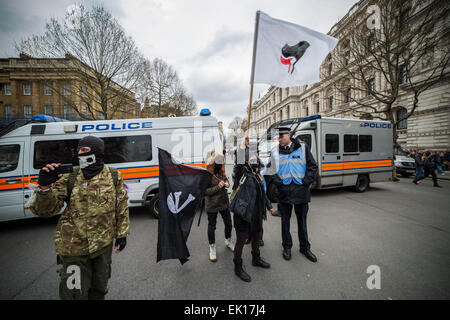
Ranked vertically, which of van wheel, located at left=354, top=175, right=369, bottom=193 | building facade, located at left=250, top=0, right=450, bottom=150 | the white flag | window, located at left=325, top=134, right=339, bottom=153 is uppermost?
building facade, located at left=250, top=0, right=450, bottom=150

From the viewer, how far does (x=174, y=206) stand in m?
2.20

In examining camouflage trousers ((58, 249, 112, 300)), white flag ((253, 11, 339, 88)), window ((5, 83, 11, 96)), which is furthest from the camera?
window ((5, 83, 11, 96))

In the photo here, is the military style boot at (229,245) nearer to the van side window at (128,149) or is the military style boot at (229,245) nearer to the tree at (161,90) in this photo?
the van side window at (128,149)

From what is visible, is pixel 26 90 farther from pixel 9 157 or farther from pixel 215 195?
pixel 215 195

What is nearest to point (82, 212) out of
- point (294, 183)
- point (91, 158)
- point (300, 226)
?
point (91, 158)

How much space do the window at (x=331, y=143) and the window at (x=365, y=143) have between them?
1458 mm

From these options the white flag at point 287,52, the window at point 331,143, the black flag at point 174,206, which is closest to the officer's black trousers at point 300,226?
the black flag at point 174,206

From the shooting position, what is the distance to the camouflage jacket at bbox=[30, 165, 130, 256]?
153 centimetres

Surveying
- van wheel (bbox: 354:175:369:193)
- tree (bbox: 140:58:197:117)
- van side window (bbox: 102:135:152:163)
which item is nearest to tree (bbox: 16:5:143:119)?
tree (bbox: 140:58:197:117)

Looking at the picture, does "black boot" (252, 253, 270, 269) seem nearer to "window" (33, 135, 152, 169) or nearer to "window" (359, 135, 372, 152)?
"window" (33, 135, 152, 169)

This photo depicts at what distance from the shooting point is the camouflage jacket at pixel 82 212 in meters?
1.53

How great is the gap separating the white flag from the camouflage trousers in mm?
3086
